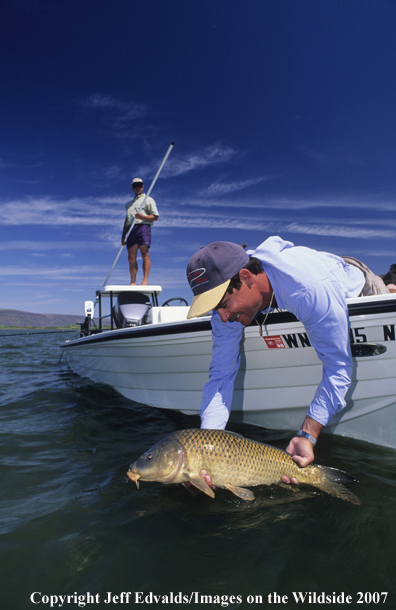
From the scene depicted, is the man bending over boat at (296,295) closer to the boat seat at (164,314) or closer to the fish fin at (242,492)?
the fish fin at (242,492)

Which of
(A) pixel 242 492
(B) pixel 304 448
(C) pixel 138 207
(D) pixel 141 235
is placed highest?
(C) pixel 138 207

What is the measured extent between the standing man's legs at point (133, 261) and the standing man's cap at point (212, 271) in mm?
4717

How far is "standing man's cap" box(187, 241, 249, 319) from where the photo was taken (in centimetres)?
256

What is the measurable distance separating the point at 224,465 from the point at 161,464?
1.49 ft

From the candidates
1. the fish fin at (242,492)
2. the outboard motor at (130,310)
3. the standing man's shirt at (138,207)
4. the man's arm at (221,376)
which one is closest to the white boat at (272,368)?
the man's arm at (221,376)

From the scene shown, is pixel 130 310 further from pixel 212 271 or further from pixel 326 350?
pixel 326 350

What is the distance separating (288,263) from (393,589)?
1998 mm

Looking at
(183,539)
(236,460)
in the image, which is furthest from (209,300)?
(183,539)

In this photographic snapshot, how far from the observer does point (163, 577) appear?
1.90 metres

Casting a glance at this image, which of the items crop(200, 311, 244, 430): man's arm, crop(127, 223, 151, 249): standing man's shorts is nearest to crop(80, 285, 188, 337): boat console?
crop(127, 223, 151, 249): standing man's shorts

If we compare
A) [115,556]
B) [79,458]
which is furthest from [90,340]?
[115,556]

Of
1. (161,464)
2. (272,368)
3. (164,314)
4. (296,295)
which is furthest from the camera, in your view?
(164,314)

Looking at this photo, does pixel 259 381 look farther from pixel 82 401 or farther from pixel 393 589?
pixel 82 401

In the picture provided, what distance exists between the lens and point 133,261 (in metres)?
7.29
